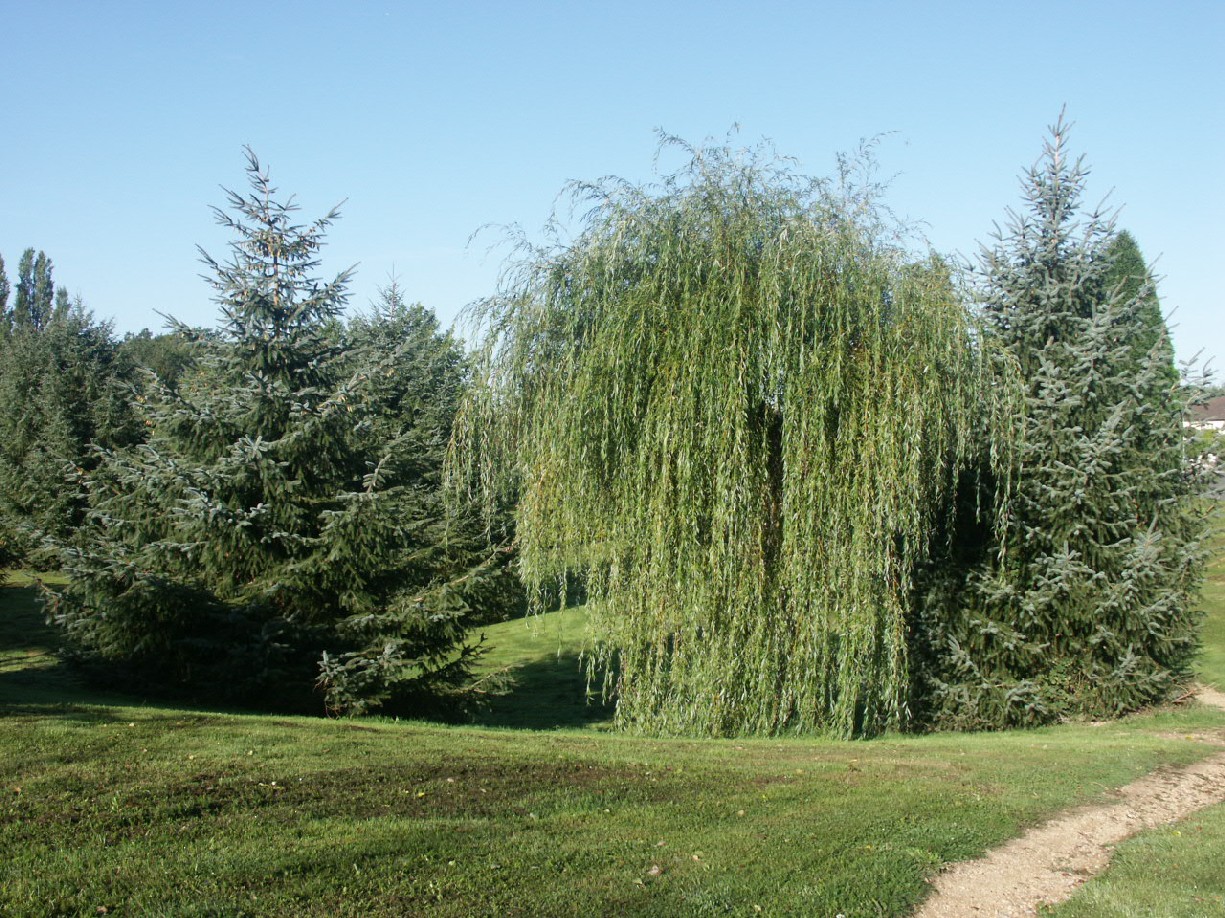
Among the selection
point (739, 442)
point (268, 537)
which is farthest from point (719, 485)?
point (268, 537)

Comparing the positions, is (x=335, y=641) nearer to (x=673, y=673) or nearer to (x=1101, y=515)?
(x=673, y=673)

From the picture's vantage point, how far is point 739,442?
32.2 ft

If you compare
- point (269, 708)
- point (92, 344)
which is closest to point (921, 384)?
point (269, 708)

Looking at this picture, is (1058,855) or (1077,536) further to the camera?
(1077,536)

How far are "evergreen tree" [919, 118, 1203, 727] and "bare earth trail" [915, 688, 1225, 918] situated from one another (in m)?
3.65

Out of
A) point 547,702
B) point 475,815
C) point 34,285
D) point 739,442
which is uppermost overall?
point 34,285

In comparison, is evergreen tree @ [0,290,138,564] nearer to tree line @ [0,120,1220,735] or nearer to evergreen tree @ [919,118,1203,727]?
tree line @ [0,120,1220,735]

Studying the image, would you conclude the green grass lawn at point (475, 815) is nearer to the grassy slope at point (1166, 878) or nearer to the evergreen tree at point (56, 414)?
the grassy slope at point (1166, 878)

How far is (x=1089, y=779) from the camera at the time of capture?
8000 millimetres

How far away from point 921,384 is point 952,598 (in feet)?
11.4

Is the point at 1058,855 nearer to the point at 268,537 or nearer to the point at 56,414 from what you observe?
the point at 268,537

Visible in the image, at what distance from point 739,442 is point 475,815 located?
516cm

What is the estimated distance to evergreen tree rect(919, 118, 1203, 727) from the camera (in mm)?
11836

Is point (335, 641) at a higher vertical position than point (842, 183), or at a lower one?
lower
